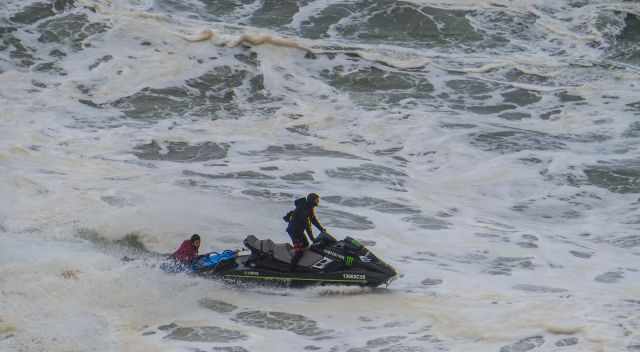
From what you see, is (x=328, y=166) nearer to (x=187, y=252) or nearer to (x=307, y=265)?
(x=187, y=252)

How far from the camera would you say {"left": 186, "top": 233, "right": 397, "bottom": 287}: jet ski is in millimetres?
10617

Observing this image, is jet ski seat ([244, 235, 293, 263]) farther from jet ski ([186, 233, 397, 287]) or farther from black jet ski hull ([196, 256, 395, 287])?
black jet ski hull ([196, 256, 395, 287])

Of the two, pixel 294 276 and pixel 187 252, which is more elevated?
pixel 187 252

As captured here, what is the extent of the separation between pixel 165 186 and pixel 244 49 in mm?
9679

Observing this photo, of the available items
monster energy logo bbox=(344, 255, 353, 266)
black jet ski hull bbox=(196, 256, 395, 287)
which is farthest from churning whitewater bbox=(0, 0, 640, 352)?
monster energy logo bbox=(344, 255, 353, 266)

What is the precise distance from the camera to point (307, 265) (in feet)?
35.3

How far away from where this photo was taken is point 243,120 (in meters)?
20.0

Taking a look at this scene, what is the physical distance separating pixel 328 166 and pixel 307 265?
6.43 m

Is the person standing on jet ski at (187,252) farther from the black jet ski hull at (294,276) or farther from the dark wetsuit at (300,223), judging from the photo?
the dark wetsuit at (300,223)

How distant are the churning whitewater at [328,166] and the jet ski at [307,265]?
0.54 ft

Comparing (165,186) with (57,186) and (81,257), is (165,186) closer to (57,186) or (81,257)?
(57,186)

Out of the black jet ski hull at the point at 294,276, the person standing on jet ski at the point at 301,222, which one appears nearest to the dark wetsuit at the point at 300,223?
the person standing on jet ski at the point at 301,222

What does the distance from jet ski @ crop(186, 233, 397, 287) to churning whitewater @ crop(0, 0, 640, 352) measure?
0.16 m

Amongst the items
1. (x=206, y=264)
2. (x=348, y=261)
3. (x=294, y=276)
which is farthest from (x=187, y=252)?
(x=348, y=261)
